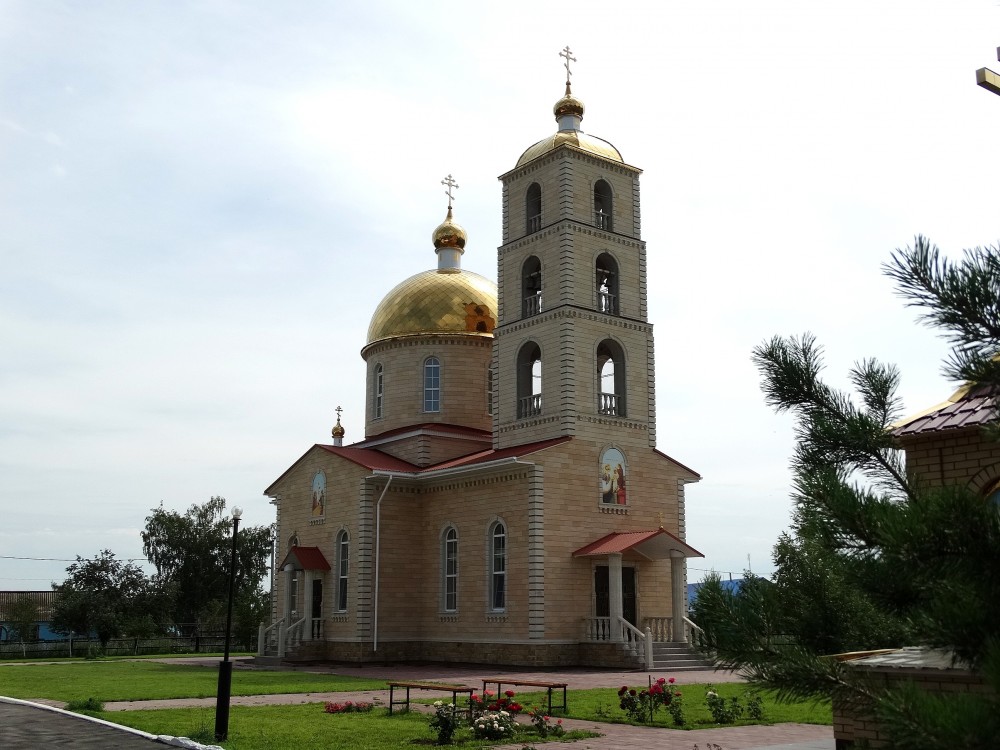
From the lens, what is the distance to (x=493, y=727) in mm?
11398

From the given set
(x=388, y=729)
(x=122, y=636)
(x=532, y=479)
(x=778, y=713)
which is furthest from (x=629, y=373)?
(x=122, y=636)

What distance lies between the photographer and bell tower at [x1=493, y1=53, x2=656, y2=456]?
2527 cm

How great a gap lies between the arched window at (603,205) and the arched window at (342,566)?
1101cm

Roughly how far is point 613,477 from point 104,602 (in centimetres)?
2281

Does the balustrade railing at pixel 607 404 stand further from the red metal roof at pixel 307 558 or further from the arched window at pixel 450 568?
the red metal roof at pixel 307 558

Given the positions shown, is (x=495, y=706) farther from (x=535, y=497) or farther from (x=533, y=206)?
(x=533, y=206)

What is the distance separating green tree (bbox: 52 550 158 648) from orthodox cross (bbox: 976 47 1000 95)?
117ft

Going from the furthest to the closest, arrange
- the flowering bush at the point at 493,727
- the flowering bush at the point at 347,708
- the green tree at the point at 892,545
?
1. the flowering bush at the point at 347,708
2. the flowering bush at the point at 493,727
3. the green tree at the point at 892,545

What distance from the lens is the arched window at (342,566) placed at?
27.0 meters

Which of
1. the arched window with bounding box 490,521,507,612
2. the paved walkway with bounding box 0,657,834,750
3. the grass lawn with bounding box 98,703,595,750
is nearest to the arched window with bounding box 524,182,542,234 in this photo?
the arched window with bounding box 490,521,507,612

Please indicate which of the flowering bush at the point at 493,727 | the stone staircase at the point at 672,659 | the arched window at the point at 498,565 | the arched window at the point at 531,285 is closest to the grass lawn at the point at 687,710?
the flowering bush at the point at 493,727

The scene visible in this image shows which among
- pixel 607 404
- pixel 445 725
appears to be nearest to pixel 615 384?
pixel 607 404

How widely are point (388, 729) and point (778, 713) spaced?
5373 mm

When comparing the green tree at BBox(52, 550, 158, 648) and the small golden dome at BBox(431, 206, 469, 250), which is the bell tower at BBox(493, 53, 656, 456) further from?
the green tree at BBox(52, 550, 158, 648)
